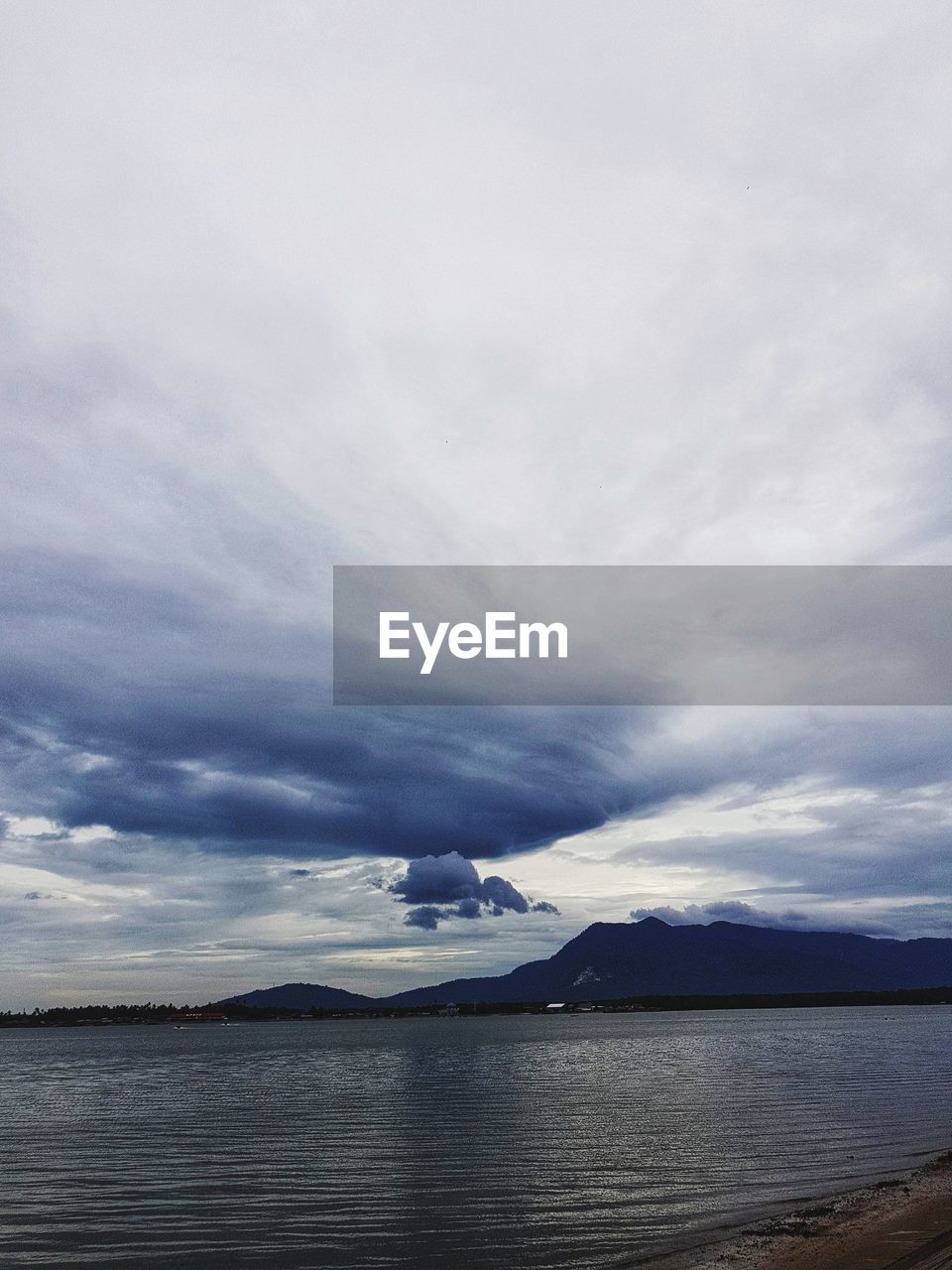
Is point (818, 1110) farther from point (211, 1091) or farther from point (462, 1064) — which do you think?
point (462, 1064)

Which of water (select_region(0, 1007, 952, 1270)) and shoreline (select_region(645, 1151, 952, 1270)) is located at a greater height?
shoreline (select_region(645, 1151, 952, 1270))

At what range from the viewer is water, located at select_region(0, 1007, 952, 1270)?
103 feet

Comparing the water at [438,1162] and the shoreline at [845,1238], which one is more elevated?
the shoreline at [845,1238]

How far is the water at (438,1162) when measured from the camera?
31.4 metres

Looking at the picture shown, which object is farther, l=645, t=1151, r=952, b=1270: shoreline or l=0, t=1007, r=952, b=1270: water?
l=0, t=1007, r=952, b=1270: water

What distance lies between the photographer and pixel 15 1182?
43.9m

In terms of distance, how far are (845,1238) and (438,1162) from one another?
2286 centimetres

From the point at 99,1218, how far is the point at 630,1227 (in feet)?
63.9

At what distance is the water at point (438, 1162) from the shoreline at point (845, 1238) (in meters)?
1.60

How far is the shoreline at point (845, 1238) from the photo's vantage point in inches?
1037

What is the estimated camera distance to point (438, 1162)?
152 ft

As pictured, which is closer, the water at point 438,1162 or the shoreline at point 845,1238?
the shoreline at point 845,1238

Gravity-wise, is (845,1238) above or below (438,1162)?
above

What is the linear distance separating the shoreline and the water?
5.25 feet
